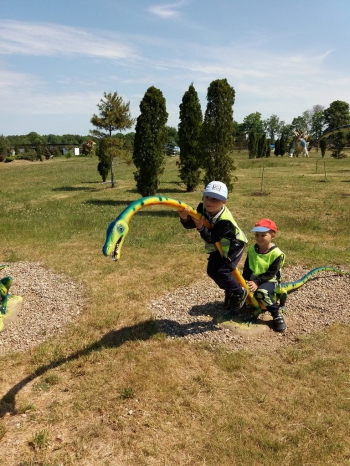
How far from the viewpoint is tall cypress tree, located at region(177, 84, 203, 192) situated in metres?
18.8

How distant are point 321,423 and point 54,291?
16.0 feet

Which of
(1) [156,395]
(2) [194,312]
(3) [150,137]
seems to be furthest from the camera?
(3) [150,137]

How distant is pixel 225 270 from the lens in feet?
14.5

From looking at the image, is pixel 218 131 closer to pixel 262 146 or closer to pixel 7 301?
pixel 7 301

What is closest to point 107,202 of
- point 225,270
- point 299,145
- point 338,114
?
point 225,270

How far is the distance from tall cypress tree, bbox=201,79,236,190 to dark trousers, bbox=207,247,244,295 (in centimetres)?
986

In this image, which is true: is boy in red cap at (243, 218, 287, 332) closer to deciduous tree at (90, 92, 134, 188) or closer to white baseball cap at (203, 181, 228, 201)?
white baseball cap at (203, 181, 228, 201)

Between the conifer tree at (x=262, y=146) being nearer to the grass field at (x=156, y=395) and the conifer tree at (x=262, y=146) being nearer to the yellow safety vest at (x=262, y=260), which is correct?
the grass field at (x=156, y=395)

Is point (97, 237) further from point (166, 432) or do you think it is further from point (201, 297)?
point (166, 432)

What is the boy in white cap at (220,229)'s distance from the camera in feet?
13.5

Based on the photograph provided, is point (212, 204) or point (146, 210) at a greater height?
point (212, 204)

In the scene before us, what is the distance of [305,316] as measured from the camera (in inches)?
219

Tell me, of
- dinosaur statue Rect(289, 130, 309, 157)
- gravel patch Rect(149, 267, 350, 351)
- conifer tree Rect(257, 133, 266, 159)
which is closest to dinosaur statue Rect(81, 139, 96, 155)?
conifer tree Rect(257, 133, 266, 159)

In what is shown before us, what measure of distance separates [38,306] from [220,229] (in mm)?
3543
